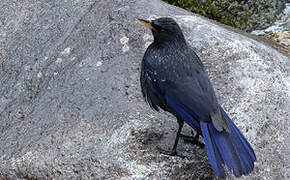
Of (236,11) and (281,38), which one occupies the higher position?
(236,11)

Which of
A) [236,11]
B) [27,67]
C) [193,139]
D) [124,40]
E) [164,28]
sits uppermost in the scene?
[164,28]

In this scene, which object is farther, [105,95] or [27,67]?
[27,67]

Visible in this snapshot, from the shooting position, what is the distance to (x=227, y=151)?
359 cm

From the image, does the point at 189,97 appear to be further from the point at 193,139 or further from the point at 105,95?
the point at 105,95

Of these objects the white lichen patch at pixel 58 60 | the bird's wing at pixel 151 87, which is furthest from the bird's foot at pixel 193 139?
the white lichen patch at pixel 58 60

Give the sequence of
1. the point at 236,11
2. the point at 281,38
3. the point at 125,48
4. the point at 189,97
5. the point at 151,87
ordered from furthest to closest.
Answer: the point at 236,11
the point at 281,38
the point at 125,48
the point at 151,87
the point at 189,97

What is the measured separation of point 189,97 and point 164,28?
0.68 metres

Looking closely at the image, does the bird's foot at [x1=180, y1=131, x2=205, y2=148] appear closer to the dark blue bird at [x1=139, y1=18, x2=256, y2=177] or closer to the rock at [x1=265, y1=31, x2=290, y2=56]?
the dark blue bird at [x1=139, y1=18, x2=256, y2=177]

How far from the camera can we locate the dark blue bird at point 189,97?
3590 millimetres

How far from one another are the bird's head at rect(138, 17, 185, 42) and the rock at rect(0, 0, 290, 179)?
0.67 metres

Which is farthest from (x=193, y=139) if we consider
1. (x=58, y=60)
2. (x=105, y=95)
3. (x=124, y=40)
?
(x=58, y=60)

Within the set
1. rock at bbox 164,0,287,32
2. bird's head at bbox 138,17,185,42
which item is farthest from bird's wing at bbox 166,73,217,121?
rock at bbox 164,0,287,32

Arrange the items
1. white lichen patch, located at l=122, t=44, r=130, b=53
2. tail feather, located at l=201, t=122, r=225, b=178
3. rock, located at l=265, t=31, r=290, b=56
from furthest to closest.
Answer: rock, located at l=265, t=31, r=290, b=56 → white lichen patch, located at l=122, t=44, r=130, b=53 → tail feather, located at l=201, t=122, r=225, b=178

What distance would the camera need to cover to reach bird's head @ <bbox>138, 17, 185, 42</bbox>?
156 inches
